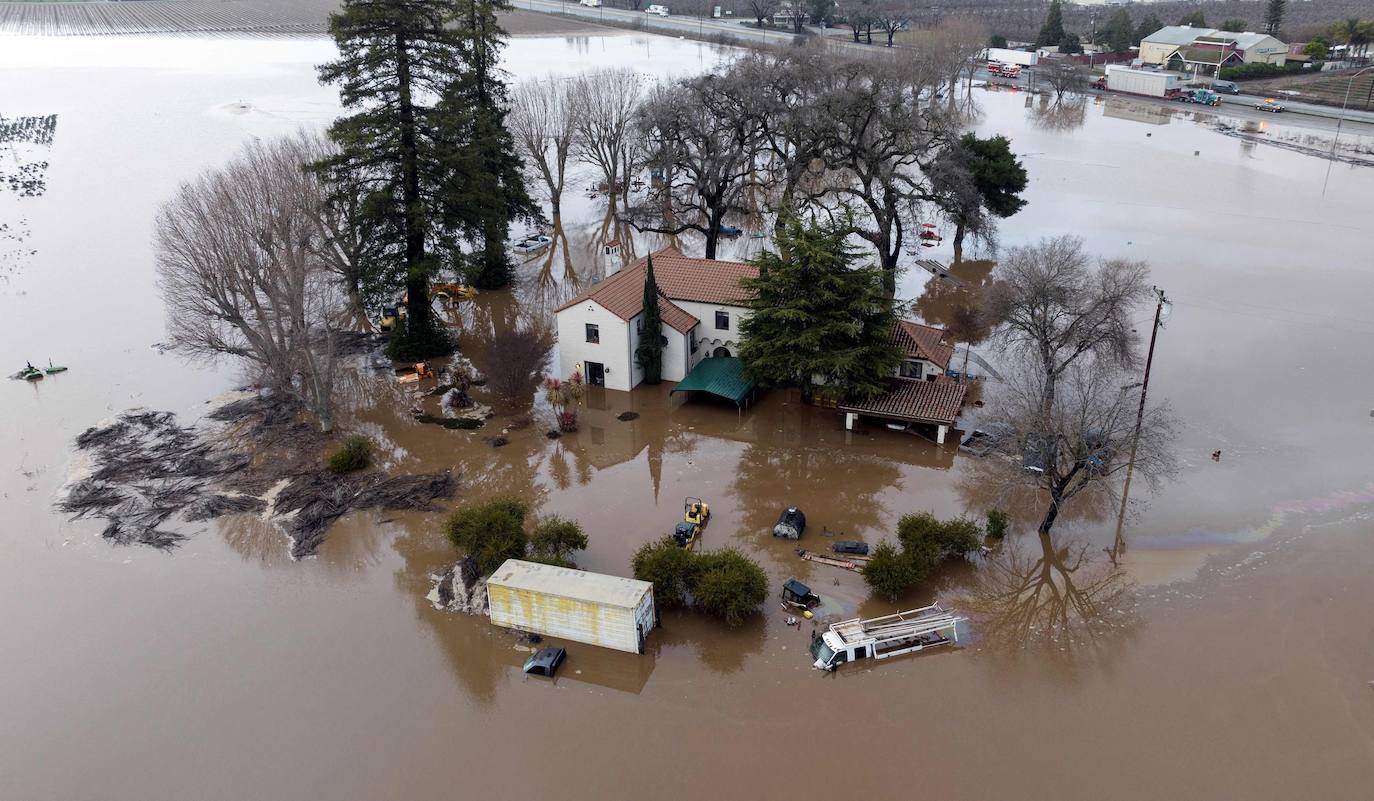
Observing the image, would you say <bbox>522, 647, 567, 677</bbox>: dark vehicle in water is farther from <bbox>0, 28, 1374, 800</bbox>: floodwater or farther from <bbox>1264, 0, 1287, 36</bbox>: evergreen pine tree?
<bbox>1264, 0, 1287, 36</bbox>: evergreen pine tree

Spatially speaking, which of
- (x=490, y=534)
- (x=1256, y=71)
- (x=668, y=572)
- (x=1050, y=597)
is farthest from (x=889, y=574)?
(x=1256, y=71)

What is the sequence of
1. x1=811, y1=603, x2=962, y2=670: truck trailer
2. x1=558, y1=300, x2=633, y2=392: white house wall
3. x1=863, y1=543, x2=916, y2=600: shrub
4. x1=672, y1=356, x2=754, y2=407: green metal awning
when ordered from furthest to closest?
1. x1=558, y1=300, x2=633, y2=392: white house wall
2. x1=672, y1=356, x2=754, y2=407: green metal awning
3. x1=863, y1=543, x2=916, y2=600: shrub
4. x1=811, y1=603, x2=962, y2=670: truck trailer

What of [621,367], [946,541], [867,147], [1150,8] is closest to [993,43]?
[1150,8]

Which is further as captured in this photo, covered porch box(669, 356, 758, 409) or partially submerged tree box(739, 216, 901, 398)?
covered porch box(669, 356, 758, 409)

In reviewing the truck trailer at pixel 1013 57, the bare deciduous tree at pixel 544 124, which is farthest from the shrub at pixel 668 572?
the truck trailer at pixel 1013 57

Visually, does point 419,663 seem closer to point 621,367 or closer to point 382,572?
point 382,572

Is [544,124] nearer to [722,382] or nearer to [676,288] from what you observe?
[676,288]

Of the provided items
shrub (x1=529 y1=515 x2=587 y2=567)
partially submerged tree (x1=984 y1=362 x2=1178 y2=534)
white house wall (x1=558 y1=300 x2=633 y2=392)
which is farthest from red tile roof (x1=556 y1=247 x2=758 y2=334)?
partially submerged tree (x1=984 y1=362 x2=1178 y2=534)
